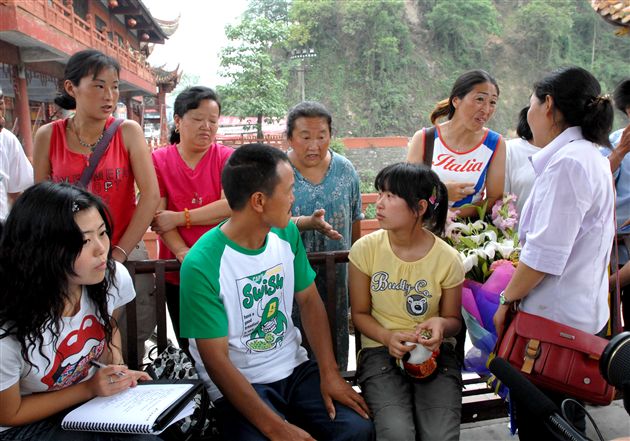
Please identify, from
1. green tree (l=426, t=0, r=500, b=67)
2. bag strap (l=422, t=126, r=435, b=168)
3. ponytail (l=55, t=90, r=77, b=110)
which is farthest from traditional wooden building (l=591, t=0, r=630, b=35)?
green tree (l=426, t=0, r=500, b=67)

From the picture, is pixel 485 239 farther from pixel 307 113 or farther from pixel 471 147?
pixel 307 113

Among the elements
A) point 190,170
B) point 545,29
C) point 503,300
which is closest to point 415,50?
point 545,29

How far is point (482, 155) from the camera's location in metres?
2.50

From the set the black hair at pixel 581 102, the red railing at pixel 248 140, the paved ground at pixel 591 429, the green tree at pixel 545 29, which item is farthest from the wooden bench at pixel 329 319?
the green tree at pixel 545 29

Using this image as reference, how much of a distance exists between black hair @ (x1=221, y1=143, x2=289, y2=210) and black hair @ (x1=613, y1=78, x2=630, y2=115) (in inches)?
73.9

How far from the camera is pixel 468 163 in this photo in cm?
249

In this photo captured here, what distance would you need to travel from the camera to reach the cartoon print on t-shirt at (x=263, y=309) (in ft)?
5.53

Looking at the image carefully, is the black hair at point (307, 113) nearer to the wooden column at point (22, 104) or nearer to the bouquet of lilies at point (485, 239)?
the bouquet of lilies at point (485, 239)

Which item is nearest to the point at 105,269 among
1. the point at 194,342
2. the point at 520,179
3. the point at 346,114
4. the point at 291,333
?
the point at 194,342

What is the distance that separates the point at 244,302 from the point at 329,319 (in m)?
0.57

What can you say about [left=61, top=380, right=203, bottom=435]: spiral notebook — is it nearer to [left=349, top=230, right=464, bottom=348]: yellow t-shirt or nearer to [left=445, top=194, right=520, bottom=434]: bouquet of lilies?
[left=349, top=230, right=464, bottom=348]: yellow t-shirt

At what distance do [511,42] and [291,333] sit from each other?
34.6 m

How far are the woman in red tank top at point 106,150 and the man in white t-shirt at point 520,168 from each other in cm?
174

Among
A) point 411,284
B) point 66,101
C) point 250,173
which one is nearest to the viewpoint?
point 250,173
